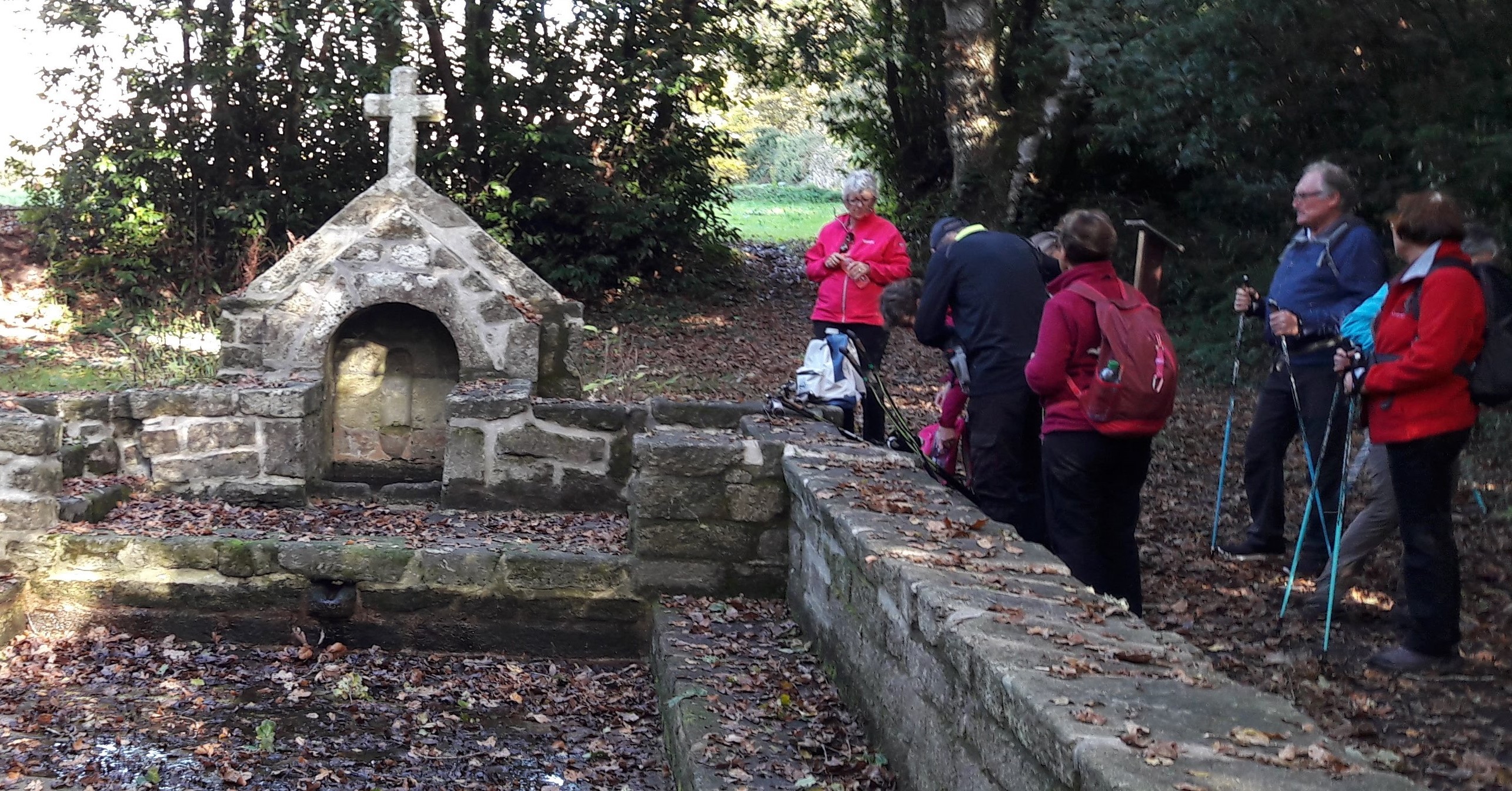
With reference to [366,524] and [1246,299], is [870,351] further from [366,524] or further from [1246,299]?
[366,524]

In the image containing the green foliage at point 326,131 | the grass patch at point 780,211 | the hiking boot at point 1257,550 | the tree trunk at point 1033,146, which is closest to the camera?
the hiking boot at point 1257,550

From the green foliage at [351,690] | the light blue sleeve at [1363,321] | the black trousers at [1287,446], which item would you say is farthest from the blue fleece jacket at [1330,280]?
the green foliage at [351,690]

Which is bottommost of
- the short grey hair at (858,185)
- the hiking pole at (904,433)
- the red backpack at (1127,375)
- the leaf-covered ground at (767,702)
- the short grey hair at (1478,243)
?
the leaf-covered ground at (767,702)

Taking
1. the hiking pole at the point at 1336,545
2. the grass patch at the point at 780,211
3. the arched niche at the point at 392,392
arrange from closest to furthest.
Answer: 1. the hiking pole at the point at 1336,545
2. the arched niche at the point at 392,392
3. the grass patch at the point at 780,211

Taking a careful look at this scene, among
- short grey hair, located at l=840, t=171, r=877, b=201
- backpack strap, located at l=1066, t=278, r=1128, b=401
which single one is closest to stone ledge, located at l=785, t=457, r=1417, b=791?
backpack strap, located at l=1066, t=278, r=1128, b=401

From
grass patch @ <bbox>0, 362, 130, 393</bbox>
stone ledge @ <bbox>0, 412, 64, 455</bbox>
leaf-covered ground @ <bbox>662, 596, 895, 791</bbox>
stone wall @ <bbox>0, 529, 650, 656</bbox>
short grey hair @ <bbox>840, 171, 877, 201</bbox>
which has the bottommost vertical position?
stone wall @ <bbox>0, 529, 650, 656</bbox>

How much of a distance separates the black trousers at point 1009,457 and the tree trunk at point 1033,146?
30.2ft

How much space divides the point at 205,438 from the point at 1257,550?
560 cm

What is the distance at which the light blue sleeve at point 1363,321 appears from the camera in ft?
15.8

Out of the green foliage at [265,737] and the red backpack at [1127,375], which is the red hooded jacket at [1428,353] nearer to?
the red backpack at [1127,375]

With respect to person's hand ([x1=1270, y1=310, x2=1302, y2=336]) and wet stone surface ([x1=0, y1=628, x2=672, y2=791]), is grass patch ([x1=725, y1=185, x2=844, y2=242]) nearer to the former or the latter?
person's hand ([x1=1270, y1=310, x2=1302, y2=336])

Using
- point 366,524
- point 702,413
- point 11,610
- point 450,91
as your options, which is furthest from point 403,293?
point 450,91

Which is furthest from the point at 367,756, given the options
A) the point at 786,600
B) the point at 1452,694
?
the point at 1452,694

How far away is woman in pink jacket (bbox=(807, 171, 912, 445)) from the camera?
6.74 m
